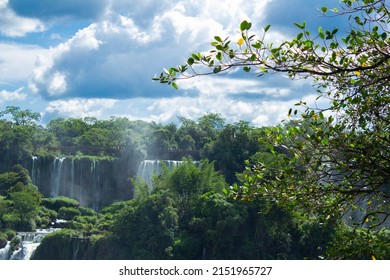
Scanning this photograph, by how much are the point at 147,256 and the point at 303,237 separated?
4.86 metres

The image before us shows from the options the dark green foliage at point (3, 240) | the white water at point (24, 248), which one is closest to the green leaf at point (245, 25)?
the white water at point (24, 248)

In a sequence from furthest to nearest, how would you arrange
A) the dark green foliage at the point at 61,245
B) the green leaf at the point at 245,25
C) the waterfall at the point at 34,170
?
the waterfall at the point at 34,170 → the dark green foliage at the point at 61,245 → the green leaf at the point at 245,25

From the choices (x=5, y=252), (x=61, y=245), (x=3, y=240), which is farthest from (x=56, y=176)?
(x=61, y=245)

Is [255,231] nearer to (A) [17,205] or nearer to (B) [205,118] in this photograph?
(A) [17,205]

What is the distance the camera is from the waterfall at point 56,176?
31.9 metres

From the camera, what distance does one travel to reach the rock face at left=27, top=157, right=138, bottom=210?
1255 inches

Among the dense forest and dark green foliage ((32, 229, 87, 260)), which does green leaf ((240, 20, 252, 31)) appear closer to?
the dense forest

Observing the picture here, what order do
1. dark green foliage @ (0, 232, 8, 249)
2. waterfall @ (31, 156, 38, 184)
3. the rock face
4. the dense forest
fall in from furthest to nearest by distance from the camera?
the rock face → waterfall @ (31, 156, 38, 184) → dark green foliage @ (0, 232, 8, 249) → the dense forest

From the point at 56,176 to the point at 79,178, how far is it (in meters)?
1.28

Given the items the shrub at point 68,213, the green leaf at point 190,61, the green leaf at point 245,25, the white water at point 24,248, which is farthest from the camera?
the shrub at point 68,213

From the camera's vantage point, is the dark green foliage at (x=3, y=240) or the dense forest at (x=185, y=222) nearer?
the dense forest at (x=185, y=222)

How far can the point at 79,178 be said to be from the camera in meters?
32.1

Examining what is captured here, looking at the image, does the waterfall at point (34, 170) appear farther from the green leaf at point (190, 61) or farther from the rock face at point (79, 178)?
the green leaf at point (190, 61)

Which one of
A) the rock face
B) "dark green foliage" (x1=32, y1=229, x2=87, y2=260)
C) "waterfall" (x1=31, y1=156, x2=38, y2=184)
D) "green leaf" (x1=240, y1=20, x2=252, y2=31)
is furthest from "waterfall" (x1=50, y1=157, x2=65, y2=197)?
"green leaf" (x1=240, y1=20, x2=252, y2=31)
